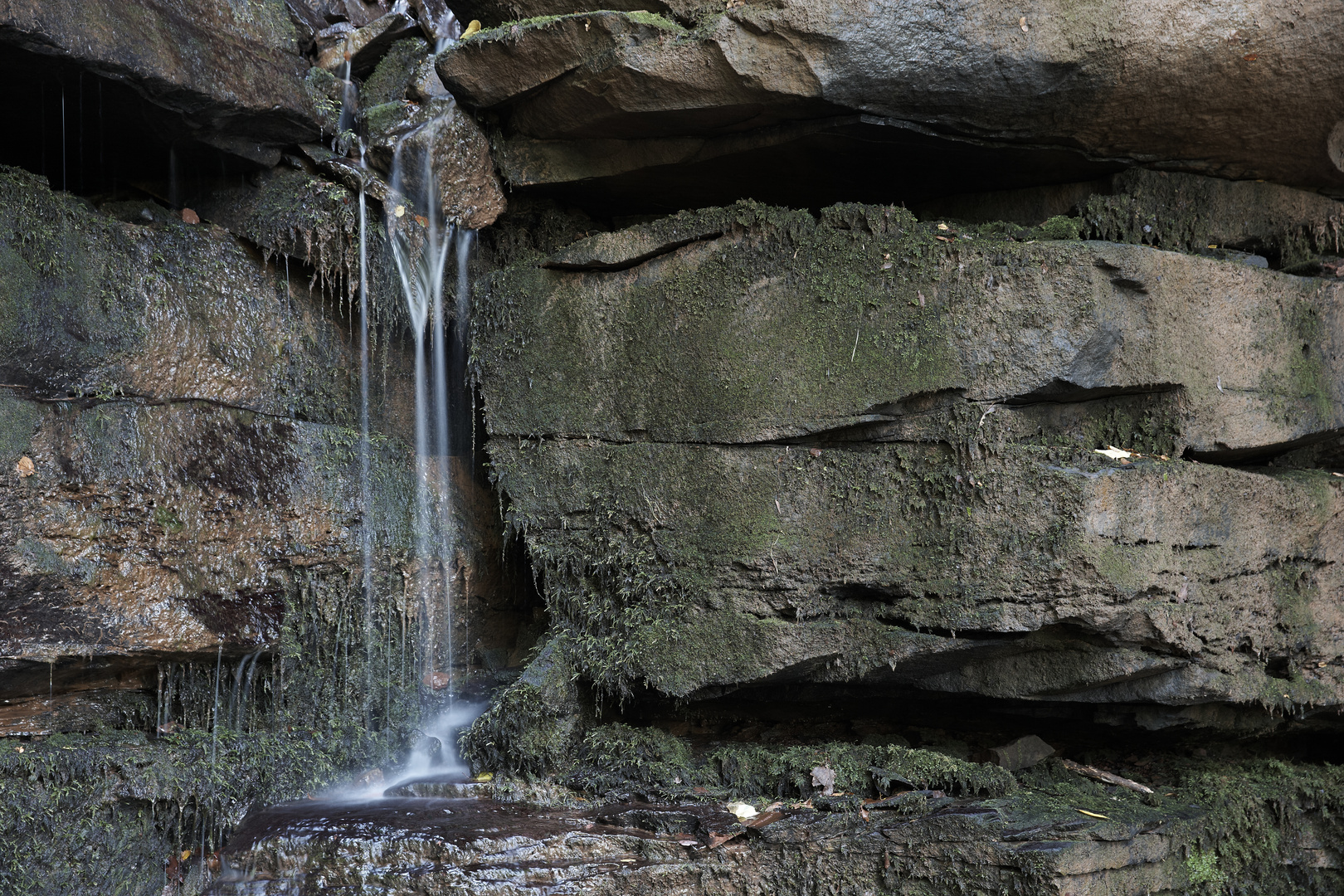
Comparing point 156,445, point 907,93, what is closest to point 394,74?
point 156,445

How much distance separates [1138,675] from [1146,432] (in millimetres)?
1317

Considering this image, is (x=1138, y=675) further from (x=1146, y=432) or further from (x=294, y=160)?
(x=294, y=160)

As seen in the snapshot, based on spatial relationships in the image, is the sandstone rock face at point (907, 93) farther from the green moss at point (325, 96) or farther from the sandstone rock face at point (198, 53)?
the sandstone rock face at point (198, 53)

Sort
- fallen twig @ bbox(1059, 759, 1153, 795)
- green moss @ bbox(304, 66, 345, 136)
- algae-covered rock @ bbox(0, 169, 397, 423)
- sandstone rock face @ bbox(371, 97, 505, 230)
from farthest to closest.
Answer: sandstone rock face @ bbox(371, 97, 505, 230), green moss @ bbox(304, 66, 345, 136), fallen twig @ bbox(1059, 759, 1153, 795), algae-covered rock @ bbox(0, 169, 397, 423)

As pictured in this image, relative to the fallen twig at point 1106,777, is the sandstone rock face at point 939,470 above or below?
above

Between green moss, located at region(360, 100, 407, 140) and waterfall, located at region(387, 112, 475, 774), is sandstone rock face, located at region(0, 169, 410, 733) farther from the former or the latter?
green moss, located at region(360, 100, 407, 140)

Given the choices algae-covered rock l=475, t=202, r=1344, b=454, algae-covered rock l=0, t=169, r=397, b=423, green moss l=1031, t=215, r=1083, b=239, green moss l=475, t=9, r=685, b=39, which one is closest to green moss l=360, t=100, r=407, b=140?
algae-covered rock l=0, t=169, r=397, b=423

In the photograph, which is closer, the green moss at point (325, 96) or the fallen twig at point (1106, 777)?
the fallen twig at point (1106, 777)

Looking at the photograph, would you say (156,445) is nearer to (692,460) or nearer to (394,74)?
(692,460)

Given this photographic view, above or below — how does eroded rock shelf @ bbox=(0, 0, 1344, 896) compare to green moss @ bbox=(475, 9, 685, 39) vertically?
below

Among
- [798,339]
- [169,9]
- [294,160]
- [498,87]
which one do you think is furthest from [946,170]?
[169,9]

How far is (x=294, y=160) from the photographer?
19.8ft

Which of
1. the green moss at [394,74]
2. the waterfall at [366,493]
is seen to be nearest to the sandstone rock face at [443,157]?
the waterfall at [366,493]

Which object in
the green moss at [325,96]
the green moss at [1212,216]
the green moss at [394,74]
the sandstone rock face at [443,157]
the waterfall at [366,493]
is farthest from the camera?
the green moss at [394,74]
